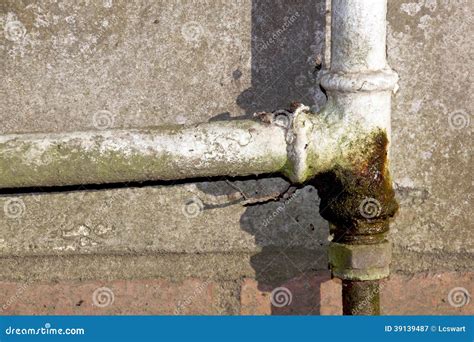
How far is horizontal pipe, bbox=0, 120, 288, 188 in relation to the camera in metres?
1.42

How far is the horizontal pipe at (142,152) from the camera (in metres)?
1.42

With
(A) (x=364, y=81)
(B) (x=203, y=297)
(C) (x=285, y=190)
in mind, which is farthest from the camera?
(B) (x=203, y=297)

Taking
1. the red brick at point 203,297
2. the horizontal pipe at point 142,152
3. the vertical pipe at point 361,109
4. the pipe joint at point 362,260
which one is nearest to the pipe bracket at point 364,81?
the vertical pipe at point 361,109

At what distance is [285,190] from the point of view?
5.19 feet

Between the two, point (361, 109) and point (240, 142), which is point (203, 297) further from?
point (361, 109)

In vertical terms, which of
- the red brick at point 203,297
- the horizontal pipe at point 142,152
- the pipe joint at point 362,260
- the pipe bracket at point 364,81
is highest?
the pipe bracket at point 364,81

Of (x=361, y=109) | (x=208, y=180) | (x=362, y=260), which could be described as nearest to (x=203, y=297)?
(x=208, y=180)

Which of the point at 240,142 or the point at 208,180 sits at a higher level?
the point at 240,142

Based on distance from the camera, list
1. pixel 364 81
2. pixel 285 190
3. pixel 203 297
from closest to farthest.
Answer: pixel 364 81
pixel 285 190
pixel 203 297

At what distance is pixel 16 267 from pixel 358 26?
1.12 m

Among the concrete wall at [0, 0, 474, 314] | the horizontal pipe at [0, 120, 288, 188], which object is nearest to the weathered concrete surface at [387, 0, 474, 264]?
the concrete wall at [0, 0, 474, 314]

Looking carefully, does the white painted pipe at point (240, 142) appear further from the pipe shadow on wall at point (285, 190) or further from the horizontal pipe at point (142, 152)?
the pipe shadow on wall at point (285, 190)

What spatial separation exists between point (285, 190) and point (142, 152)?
0.39m

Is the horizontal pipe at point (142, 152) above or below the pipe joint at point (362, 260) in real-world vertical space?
above
